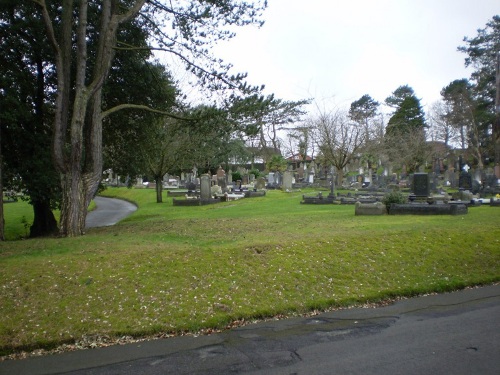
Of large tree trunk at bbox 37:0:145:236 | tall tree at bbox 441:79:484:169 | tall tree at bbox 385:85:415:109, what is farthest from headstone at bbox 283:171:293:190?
tall tree at bbox 385:85:415:109

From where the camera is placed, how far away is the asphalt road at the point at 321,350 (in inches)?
201

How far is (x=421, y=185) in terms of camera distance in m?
20.6

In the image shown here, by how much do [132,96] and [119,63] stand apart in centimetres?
139

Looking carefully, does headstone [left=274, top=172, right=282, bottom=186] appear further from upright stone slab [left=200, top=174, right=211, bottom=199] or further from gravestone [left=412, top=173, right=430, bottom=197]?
gravestone [left=412, top=173, right=430, bottom=197]

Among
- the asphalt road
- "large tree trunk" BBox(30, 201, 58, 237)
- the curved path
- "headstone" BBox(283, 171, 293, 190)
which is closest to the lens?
the asphalt road

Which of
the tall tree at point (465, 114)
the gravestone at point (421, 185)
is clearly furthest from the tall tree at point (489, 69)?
the gravestone at point (421, 185)

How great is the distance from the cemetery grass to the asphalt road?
1.80 ft

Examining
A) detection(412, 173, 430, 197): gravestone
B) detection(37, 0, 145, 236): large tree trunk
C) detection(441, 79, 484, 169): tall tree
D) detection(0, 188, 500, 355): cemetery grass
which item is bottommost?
detection(0, 188, 500, 355): cemetery grass

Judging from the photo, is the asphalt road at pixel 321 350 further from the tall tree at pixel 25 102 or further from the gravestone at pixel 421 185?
the gravestone at pixel 421 185

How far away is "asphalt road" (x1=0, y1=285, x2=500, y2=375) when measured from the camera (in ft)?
16.8

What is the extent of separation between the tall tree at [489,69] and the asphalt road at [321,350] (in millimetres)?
41358

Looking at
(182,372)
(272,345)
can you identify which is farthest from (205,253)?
(182,372)

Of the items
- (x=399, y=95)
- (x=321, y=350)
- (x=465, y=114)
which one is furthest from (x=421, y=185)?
(x=399, y=95)

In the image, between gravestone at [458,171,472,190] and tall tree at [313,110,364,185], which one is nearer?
gravestone at [458,171,472,190]
